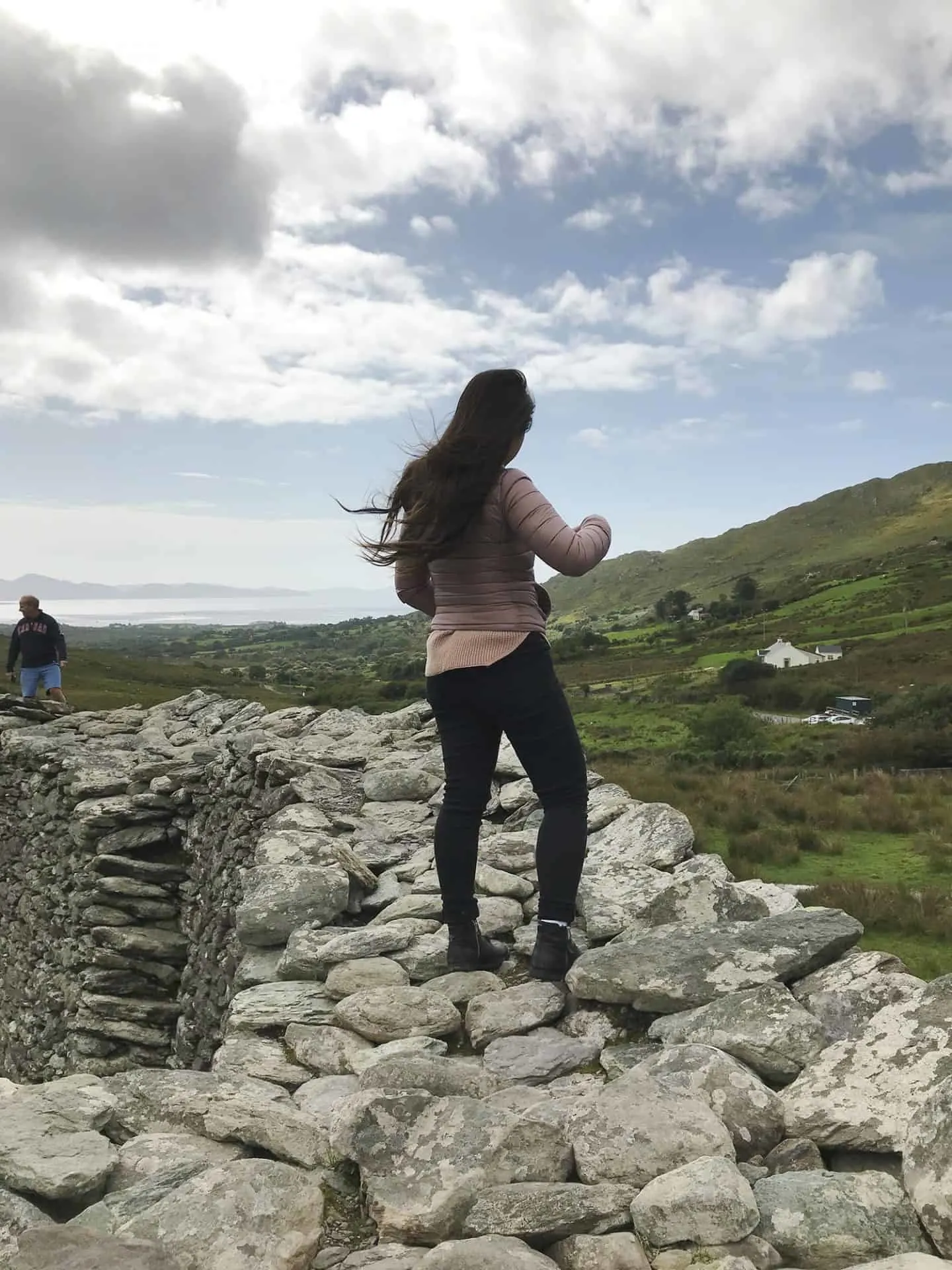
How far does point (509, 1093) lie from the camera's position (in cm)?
303

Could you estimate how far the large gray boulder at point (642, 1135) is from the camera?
2391mm

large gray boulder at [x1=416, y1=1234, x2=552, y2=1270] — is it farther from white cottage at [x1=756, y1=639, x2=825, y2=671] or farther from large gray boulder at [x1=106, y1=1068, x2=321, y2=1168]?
white cottage at [x1=756, y1=639, x2=825, y2=671]

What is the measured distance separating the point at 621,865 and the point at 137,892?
559 centimetres

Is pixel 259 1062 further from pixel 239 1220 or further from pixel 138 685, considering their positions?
pixel 138 685

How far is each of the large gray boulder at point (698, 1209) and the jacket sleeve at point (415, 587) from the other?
257 centimetres

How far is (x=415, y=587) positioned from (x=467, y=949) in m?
1.72

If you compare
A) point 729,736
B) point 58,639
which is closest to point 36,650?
point 58,639

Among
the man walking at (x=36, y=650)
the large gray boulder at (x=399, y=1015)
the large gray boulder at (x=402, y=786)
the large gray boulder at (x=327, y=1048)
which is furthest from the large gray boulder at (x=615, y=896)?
the man walking at (x=36, y=650)

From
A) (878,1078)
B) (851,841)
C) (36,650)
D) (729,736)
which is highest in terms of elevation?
(36,650)

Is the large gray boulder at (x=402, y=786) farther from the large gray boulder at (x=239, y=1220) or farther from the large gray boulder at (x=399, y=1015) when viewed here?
the large gray boulder at (x=239, y=1220)

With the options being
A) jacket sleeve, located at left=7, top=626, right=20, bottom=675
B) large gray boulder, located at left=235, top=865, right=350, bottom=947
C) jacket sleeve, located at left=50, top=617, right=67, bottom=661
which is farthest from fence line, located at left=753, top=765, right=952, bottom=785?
jacket sleeve, located at left=7, top=626, right=20, bottom=675

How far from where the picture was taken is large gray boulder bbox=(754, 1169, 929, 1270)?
6.88 ft

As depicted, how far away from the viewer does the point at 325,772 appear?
774cm

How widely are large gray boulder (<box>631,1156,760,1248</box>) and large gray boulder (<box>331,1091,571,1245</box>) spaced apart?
35 centimetres
